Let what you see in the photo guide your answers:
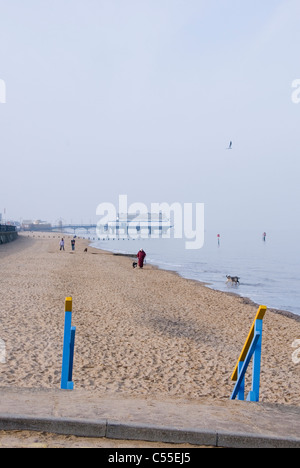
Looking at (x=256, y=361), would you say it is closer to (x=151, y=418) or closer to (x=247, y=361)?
(x=247, y=361)

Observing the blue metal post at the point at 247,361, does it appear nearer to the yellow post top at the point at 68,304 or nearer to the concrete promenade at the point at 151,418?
the concrete promenade at the point at 151,418

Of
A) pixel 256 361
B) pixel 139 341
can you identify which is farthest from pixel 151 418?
A: pixel 139 341

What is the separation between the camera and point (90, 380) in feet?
27.3

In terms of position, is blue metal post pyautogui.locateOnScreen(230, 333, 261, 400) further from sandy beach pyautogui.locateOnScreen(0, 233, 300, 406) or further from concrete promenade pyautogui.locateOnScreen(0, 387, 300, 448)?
sandy beach pyautogui.locateOnScreen(0, 233, 300, 406)

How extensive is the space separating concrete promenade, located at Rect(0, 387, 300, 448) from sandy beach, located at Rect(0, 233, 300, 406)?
2.42 ft

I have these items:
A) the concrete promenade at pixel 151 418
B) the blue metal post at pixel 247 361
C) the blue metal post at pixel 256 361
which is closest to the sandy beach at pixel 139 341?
the concrete promenade at pixel 151 418

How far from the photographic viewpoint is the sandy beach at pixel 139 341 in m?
8.39

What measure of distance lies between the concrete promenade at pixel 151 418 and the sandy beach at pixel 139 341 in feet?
2.42

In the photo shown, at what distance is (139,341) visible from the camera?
38.4 feet

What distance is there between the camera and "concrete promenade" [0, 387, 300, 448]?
4.40 m
